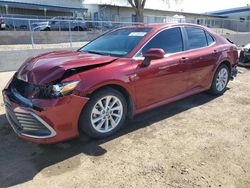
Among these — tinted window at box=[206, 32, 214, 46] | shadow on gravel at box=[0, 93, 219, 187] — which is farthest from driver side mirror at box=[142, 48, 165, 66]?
tinted window at box=[206, 32, 214, 46]

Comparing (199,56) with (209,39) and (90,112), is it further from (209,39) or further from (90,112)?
(90,112)

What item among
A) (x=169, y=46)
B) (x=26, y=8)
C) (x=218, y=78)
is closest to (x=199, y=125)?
(x=169, y=46)

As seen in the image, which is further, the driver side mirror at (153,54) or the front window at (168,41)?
the front window at (168,41)

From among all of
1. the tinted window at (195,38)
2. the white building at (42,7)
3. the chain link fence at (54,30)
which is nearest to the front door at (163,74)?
the tinted window at (195,38)

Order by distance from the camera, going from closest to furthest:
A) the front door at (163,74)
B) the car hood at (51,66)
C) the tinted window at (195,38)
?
the car hood at (51,66) < the front door at (163,74) < the tinted window at (195,38)

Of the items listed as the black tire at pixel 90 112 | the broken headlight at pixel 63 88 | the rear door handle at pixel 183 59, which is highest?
the rear door handle at pixel 183 59

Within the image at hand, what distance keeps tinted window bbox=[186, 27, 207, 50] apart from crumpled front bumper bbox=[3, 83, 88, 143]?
8.42 ft

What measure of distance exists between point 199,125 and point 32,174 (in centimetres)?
259

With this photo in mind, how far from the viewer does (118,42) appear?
14.2 ft

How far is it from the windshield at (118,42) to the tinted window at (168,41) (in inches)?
7.2

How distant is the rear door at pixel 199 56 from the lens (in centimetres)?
470

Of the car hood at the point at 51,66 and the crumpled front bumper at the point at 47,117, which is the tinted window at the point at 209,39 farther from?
the crumpled front bumper at the point at 47,117

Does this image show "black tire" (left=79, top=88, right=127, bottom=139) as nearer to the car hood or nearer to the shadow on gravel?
the shadow on gravel

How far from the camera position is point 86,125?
11.1 ft
